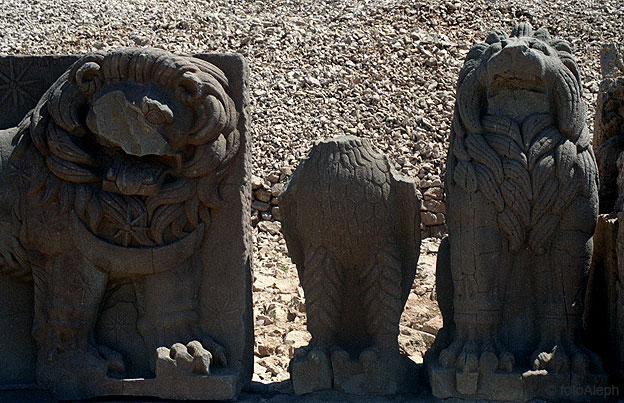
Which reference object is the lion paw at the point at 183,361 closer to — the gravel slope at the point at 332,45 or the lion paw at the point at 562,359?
the lion paw at the point at 562,359

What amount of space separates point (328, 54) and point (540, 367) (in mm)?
7339

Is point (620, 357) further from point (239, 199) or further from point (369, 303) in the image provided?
point (239, 199)

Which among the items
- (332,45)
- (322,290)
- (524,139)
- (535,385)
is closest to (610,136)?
(524,139)

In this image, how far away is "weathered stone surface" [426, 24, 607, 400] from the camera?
3113 millimetres

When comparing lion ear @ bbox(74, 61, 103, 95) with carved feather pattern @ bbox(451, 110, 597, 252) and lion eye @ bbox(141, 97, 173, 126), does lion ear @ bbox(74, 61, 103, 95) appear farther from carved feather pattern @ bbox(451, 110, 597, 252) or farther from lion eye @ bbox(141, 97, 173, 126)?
carved feather pattern @ bbox(451, 110, 597, 252)

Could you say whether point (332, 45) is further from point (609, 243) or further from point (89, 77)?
point (609, 243)

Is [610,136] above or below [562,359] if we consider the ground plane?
above

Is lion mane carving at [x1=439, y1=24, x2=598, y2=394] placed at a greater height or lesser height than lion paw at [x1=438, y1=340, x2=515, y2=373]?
greater

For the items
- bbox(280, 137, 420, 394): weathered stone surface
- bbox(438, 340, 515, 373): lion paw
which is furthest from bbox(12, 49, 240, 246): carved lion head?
bbox(438, 340, 515, 373): lion paw

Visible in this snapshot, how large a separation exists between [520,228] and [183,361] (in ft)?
5.39

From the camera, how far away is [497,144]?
10.4ft

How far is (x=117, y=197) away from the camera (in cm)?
343

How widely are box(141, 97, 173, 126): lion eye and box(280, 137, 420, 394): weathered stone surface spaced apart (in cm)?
66

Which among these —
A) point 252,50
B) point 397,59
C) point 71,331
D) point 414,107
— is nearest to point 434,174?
point 414,107
